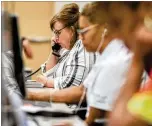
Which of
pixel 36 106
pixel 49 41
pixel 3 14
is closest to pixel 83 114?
pixel 36 106

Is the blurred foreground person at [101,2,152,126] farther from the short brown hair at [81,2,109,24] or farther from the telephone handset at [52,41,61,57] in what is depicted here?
the telephone handset at [52,41,61,57]

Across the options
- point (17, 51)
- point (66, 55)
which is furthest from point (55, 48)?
point (17, 51)

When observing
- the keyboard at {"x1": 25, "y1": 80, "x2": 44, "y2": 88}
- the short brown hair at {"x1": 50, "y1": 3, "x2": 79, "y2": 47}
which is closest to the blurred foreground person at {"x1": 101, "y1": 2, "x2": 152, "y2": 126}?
the short brown hair at {"x1": 50, "y1": 3, "x2": 79, "y2": 47}

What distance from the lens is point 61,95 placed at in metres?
1.38

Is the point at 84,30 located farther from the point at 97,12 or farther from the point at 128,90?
the point at 128,90

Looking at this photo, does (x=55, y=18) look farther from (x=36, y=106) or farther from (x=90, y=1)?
(x=36, y=106)

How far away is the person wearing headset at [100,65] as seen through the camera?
133 cm

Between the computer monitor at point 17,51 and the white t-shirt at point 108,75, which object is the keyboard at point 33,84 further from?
the white t-shirt at point 108,75

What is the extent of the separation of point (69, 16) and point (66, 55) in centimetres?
12

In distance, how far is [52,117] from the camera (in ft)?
4.48

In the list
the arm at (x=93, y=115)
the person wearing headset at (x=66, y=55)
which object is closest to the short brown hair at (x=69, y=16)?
the person wearing headset at (x=66, y=55)

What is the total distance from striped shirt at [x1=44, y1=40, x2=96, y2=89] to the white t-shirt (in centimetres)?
2

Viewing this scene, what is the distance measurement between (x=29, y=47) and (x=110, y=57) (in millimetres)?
249

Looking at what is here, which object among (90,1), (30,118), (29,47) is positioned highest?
(90,1)
